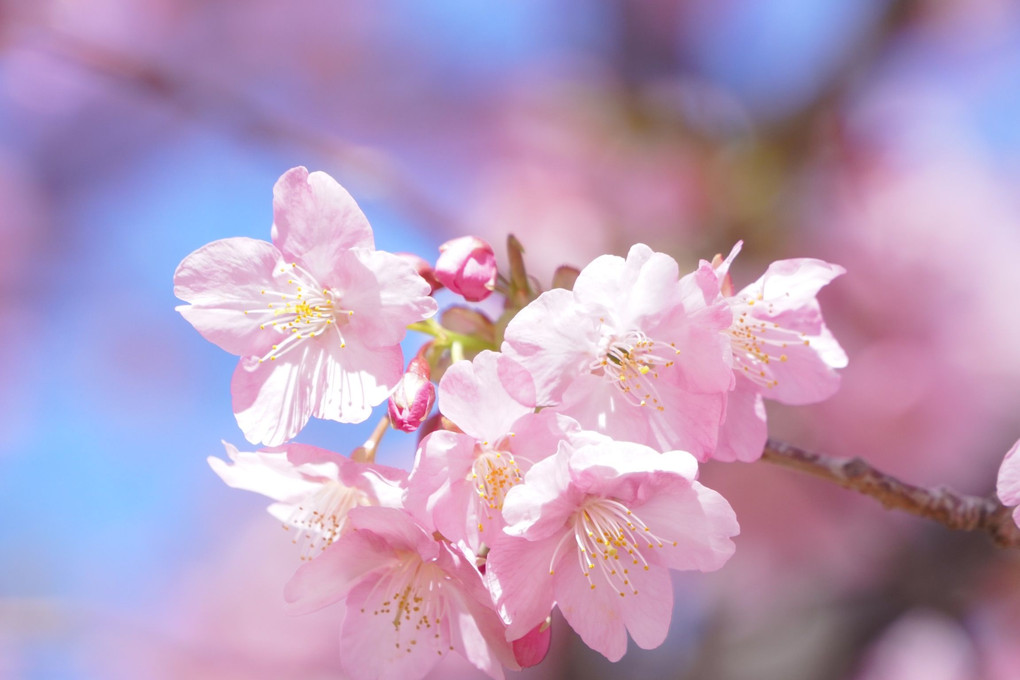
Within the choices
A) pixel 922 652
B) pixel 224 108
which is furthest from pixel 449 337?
pixel 922 652

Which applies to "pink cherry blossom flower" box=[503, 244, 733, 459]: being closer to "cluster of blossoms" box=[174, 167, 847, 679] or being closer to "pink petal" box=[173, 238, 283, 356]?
"cluster of blossoms" box=[174, 167, 847, 679]

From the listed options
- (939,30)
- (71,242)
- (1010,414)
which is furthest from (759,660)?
(71,242)

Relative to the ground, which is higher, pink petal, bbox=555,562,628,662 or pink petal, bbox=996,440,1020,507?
pink petal, bbox=996,440,1020,507

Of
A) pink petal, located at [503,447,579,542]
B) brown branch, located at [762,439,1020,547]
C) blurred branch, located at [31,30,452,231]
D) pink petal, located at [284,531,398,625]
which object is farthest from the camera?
blurred branch, located at [31,30,452,231]

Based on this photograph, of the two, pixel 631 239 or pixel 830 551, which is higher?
pixel 631 239

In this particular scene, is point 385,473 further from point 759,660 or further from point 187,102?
point 759,660

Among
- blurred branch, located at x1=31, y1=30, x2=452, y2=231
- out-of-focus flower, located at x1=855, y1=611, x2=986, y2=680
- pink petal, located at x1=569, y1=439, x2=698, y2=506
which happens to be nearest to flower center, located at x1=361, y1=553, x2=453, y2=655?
pink petal, located at x1=569, y1=439, x2=698, y2=506

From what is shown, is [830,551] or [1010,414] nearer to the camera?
[1010,414]
